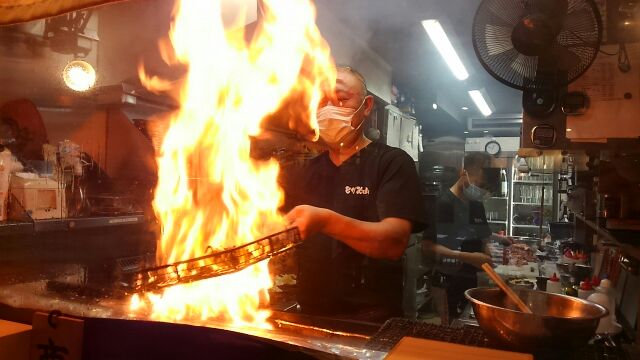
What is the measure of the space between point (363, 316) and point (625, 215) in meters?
1.57

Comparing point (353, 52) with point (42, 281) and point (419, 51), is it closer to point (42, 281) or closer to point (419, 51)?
point (419, 51)

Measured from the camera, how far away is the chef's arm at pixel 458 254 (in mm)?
2828

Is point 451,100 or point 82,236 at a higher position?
point 451,100

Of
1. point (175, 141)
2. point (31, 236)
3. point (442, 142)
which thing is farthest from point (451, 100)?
point (31, 236)

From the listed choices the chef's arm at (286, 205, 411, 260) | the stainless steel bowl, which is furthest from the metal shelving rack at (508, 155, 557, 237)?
the stainless steel bowl

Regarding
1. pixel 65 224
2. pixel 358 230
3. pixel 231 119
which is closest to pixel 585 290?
pixel 358 230

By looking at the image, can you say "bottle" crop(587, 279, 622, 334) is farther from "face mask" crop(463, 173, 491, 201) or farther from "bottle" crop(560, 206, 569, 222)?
"face mask" crop(463, 173, 491, 201)

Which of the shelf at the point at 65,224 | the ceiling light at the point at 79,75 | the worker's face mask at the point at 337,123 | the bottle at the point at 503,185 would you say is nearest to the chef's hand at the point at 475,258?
the bottle at the point at 503,185

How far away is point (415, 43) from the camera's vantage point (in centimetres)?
274

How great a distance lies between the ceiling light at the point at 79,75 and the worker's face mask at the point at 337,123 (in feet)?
5.46

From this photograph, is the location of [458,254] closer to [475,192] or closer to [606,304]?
[475,192]

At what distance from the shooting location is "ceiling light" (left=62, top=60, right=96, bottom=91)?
10.1 feet

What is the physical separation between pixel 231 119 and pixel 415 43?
1.18 meters

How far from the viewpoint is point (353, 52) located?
2662 millimetres
